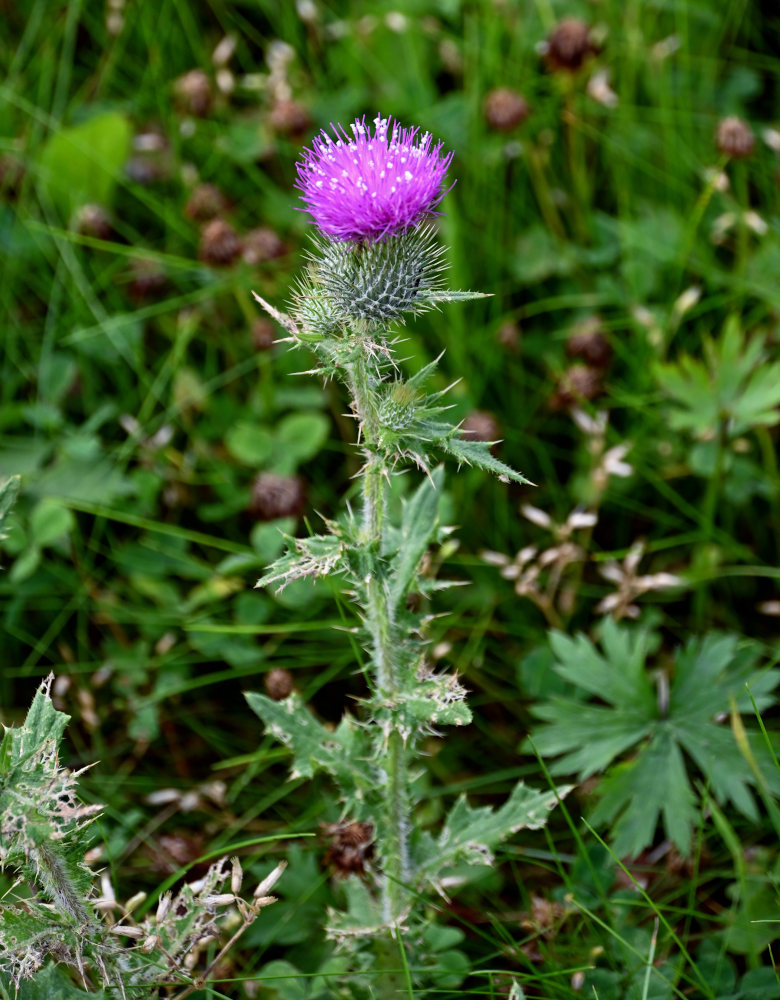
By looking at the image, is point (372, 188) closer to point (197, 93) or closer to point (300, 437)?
point (300, 437)

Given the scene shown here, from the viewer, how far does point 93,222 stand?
409 centimetres

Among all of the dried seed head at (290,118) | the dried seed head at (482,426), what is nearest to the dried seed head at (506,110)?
the dried seed head at (290,118)

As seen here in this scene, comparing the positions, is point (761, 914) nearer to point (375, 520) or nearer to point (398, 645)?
point (398, 645)

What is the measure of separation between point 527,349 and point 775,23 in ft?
6.85

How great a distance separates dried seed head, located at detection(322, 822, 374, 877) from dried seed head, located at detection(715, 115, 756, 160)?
106 inches

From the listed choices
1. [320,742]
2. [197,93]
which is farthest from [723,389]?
[197,93]

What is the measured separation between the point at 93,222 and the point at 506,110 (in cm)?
178

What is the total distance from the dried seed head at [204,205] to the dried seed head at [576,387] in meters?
1.57

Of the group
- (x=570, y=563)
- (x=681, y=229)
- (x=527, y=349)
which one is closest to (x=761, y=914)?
(x=570, y=563)

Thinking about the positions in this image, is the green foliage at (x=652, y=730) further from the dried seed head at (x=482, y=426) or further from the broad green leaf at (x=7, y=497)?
the broad green leaf at (x=7, y=497)

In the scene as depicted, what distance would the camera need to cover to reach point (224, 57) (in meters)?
4.19

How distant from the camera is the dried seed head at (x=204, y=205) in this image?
391 cm

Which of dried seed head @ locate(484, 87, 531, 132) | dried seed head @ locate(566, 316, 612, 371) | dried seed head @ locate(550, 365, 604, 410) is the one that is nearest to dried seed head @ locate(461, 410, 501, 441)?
dried seed head @ locate(550, 365, 604, 410)

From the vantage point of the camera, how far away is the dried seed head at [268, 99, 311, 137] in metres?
3.97
